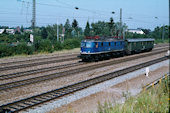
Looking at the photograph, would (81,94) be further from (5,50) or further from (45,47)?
(45,47)

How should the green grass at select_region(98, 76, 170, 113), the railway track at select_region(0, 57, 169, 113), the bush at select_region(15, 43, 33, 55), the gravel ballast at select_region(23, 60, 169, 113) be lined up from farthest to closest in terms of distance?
1. the bush at select_region(15, 43, 33, 55)
2. the gravel ballast at select_region(23, 60, 169, 113)
3. the railway track at select_region(0, 57, 169, 113)
4. the green grass at select_region(98, 76, 170, 113)

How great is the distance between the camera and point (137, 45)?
124 ft

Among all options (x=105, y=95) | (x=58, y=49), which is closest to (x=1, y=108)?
(x=105, y=95)

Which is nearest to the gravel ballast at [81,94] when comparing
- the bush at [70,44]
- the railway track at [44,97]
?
the railway track at [44,97]

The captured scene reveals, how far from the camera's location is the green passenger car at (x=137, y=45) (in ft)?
115

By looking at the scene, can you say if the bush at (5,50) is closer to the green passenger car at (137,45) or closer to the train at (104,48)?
the train at (104,48)

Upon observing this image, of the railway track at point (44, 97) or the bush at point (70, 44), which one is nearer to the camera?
the railway track at point (44, 97)

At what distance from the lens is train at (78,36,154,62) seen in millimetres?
26028

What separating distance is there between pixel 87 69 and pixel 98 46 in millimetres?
6350

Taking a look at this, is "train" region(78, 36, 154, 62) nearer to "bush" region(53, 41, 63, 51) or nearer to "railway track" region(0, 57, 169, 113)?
"railway track" region(0, 57, 169, 113)

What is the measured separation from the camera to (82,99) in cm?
1176

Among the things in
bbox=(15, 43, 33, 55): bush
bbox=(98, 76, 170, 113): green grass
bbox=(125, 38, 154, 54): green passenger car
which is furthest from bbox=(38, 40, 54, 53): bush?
bbox=(98, 76, 170, 113): green grass

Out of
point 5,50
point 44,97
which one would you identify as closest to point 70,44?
point 5,50

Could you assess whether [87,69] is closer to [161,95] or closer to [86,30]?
[161,95]
